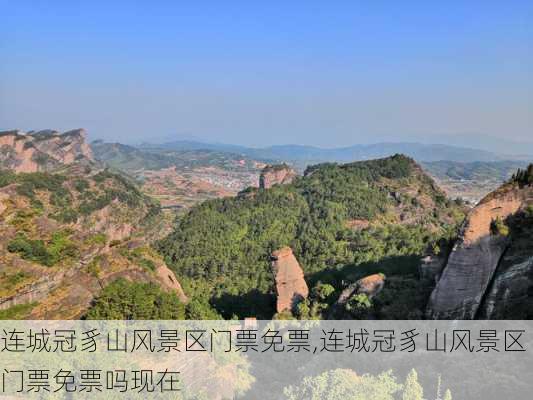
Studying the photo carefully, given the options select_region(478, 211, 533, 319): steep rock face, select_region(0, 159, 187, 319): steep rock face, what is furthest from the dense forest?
select_region(0, 159, 187, 319): steep rock face

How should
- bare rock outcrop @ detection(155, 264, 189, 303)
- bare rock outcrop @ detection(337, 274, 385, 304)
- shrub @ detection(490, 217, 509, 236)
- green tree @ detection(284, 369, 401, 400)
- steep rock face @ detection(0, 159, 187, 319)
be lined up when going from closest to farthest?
green tree @ detection(284, 369, 401, 400) → shrub @ detection(490, 217, 509, 236) → steep rock face @ detection(0, 159, 187, 319) → bare rock outcrop @ detection(337, 274, 385, 304) → bare rock outcrop @ detection(155, 264, 189, 303)

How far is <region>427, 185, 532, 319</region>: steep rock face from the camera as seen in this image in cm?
A: 2450

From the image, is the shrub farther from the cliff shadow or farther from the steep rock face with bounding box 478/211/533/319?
the cliff shadow

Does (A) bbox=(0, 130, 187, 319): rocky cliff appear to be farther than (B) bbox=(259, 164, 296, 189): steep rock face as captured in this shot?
No

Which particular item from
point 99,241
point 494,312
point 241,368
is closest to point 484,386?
point 494,312

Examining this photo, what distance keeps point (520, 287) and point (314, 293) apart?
15.6m

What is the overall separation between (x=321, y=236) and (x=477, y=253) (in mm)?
33998

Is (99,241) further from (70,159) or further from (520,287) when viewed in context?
(70,159)

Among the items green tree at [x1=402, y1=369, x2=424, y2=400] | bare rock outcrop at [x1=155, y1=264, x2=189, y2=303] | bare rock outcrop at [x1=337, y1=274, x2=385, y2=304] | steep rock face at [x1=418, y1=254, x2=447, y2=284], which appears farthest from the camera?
bare rock outcrop at [x1=155, y1=264, x2=189, y2=303]

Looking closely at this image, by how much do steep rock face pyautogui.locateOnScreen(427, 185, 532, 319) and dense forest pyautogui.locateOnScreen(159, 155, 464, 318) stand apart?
3.28 meters

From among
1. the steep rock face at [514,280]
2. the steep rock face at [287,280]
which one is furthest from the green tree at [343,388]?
the steep rock face at [287,280]

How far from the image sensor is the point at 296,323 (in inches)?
1247

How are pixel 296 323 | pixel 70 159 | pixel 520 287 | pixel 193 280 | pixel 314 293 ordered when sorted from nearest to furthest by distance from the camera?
pixel 520 287
pixel 296 323
pixel 314 293
pixel 193 280
pixel 70 159

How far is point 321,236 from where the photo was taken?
58250mm
